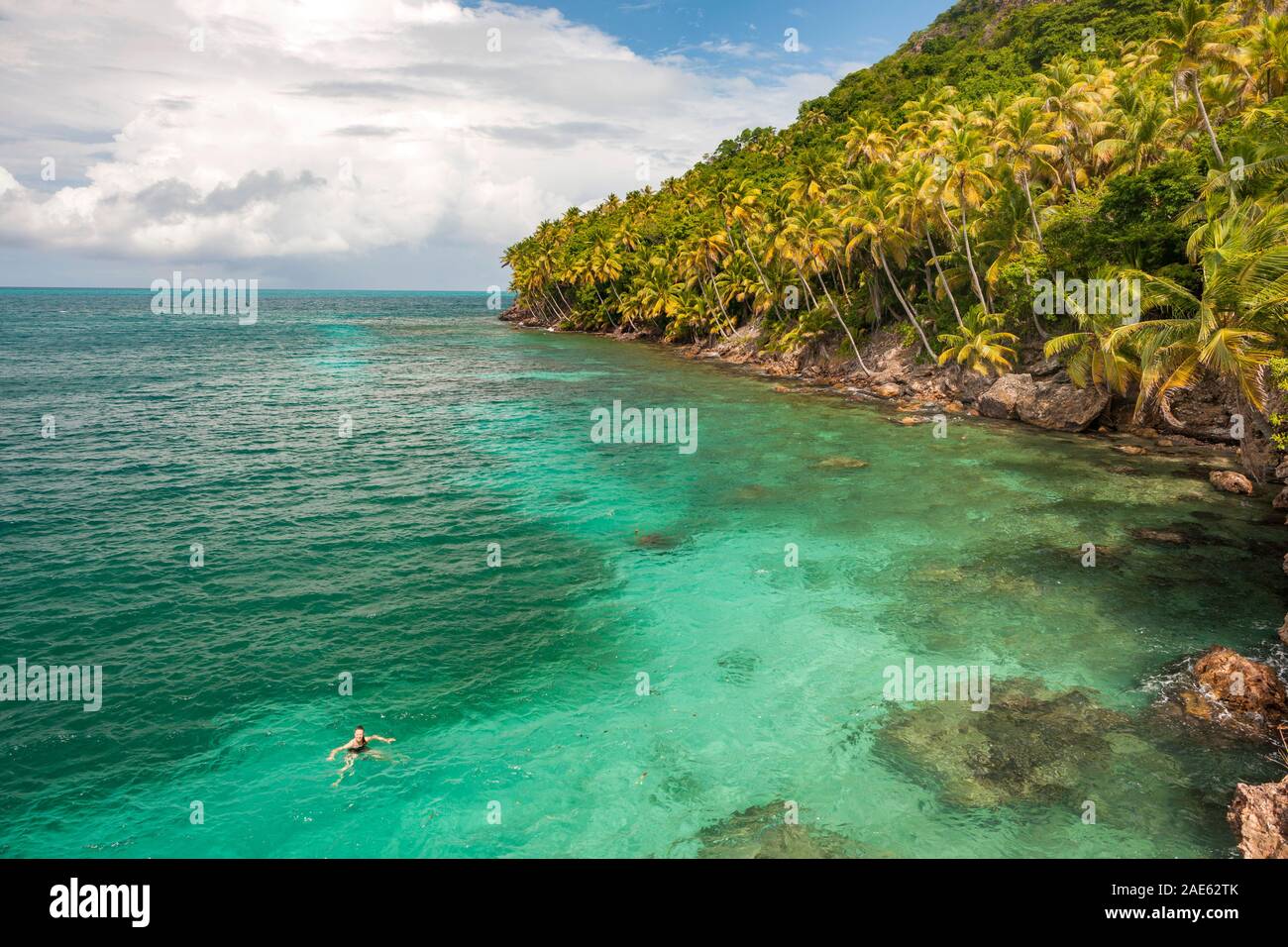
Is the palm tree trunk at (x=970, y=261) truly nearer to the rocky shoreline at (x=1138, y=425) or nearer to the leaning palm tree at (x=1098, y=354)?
the rocky shoreline at (x=1138, y=425)

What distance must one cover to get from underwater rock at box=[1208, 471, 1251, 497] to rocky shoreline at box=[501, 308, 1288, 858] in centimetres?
4

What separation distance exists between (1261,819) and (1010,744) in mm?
4070

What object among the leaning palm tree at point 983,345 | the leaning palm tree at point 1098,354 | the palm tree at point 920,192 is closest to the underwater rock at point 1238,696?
the leaning palm tree at point 1098,354

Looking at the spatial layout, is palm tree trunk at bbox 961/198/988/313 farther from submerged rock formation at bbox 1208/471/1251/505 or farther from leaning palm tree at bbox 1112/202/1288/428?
leaning palm tree at bbox 1112/202/1288/428

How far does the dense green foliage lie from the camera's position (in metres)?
23.7

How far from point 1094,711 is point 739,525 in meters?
14.4

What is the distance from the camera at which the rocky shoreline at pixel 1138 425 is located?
14188mm

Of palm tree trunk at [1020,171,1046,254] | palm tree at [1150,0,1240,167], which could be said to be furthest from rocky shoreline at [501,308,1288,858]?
palm tree at [1150,0,1240,167]

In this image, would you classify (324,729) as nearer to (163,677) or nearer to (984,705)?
(163,677)

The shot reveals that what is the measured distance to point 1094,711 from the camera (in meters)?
15.7

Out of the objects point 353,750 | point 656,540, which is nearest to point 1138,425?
point 656,540

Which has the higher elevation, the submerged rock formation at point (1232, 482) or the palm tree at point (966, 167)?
the palm tree at point (966, 167)

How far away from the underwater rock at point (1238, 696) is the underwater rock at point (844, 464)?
19872mm
